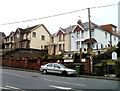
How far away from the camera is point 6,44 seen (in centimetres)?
6122

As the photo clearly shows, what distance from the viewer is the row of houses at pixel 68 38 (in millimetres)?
41406

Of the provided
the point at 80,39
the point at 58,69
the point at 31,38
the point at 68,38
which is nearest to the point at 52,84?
the point at 58,69

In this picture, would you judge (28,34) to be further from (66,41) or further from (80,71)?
(80,71)

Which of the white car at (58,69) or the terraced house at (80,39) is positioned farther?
the terraced house at (80,39)

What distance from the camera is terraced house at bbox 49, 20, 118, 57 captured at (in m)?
41.1

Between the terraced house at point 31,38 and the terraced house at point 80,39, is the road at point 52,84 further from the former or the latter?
the terraced house at point 31,38

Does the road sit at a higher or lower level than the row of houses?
lower

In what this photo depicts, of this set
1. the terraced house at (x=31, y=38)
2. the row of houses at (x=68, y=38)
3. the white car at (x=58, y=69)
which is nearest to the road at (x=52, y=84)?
the white car at (x=58, y=69)

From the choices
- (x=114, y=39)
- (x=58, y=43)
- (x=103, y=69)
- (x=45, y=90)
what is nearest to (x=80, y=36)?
(x=58, y=43)

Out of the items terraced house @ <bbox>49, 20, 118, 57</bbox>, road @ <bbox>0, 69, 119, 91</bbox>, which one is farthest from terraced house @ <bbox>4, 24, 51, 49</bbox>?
road @ <bbox>0, 69, 119, 91</bbox>

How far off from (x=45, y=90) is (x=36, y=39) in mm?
43990

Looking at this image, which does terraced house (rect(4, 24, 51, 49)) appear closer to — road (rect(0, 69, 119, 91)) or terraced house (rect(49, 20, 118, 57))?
terraced house (rect(49, 20, 118, 57))

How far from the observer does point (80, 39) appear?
43188mm

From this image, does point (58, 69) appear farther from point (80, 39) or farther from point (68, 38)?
point (68, 38)
